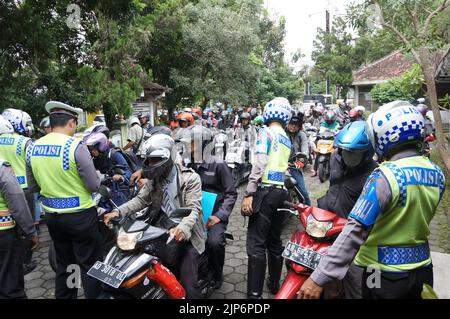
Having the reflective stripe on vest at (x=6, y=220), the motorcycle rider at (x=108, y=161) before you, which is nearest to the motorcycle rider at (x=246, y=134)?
the motorcycle rider at (x=108, y=161)

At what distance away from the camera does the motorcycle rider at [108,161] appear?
4719mm

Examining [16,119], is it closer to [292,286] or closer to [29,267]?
[29,267]

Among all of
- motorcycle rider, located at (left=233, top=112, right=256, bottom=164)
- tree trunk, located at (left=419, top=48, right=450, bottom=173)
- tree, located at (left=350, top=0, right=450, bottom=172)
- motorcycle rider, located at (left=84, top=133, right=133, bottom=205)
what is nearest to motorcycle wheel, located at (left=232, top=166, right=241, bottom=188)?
motorcycle rider, located at (left=233, top=112, right=256, bottom=164)

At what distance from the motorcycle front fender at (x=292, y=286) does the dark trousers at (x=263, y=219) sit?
0.77 metres

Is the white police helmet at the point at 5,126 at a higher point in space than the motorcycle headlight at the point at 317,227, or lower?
higher

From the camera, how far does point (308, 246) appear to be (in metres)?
2.65

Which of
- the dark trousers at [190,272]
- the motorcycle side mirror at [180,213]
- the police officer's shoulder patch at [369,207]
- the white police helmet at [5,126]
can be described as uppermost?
the white police helmet at [5,126]

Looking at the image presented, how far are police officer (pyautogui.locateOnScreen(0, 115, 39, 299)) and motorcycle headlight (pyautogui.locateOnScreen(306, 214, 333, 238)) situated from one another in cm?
241

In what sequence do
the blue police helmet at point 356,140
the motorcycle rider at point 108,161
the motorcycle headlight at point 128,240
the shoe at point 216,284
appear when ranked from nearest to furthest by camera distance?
the motorcycle headlight at point 128,240 → the blue police helmet at point 356,140 → the shoe at point 216,284 → the motorcycle rider at point 108,161

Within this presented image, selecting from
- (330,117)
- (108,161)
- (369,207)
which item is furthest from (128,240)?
(330,117)

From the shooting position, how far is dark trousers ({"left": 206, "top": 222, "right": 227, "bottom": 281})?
11.3 ft

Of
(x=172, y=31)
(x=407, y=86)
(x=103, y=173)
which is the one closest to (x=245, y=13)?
(x=172, y=31)

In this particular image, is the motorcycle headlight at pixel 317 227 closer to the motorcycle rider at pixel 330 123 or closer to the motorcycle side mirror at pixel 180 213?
the motorcycle side mirror at pixel 180 213

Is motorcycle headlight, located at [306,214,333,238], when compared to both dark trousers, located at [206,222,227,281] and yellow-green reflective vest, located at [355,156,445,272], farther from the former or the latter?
dark trousers, located at [206,222,227,281]
